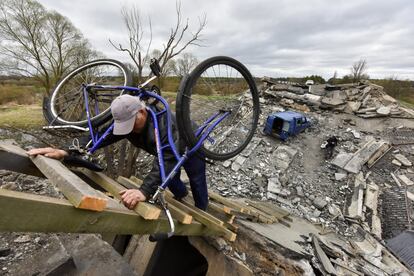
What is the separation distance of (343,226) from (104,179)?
6.58 m

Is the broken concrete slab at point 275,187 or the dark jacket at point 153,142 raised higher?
the dark jacket at point 153,142

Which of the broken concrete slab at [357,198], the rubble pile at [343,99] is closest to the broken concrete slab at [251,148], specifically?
the broken concrete slab at [357,198]

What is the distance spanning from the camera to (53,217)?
0.99 m

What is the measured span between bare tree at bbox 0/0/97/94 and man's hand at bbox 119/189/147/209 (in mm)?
14188

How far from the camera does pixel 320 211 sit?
21.9 feet

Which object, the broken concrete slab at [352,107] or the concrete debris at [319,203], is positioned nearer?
the concrete debris at [319,203]

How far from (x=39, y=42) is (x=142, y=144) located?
16257 millimetres

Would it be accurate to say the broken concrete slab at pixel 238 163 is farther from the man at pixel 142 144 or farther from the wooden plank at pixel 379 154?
the man at pixel 142 144

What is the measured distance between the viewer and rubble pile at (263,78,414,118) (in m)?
12.0

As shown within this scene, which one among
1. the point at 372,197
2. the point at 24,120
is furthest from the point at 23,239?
the point at 24,120

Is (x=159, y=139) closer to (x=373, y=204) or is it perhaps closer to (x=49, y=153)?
(x=49, y=153)

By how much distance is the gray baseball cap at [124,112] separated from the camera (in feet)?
6.21

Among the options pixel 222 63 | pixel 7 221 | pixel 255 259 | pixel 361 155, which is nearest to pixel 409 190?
pixel 361 155

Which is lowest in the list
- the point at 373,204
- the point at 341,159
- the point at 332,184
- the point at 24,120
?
the point at 373,204
